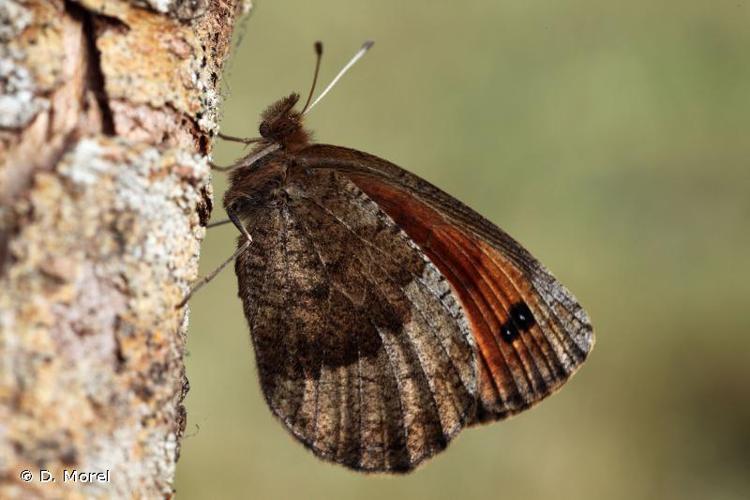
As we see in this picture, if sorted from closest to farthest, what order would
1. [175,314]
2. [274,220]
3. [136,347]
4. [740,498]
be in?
[136,347], [175,314], [274,220], [740,498]

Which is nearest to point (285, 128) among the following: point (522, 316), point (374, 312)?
point (374, 312)

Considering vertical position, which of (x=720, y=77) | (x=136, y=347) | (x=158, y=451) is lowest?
(x=158, y=451)

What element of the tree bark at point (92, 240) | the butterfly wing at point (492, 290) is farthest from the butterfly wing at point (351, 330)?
the tree bark at point (92, 240)

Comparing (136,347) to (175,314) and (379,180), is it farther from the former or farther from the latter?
(379,180)

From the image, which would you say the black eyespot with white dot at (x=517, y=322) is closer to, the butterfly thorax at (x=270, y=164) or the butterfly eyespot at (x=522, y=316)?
the butterfly eyespot at (x=522, y=316)

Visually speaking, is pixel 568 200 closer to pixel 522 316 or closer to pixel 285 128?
pixel 522 316

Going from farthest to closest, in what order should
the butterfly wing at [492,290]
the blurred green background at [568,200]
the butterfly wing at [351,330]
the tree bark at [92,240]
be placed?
the blurred green background at [568,200] → the butterfly wing at [492,290] → the butterfly wing at [351,330] → the tree bark at [92,240]

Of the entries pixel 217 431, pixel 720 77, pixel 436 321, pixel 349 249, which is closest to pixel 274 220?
pixel 349 249

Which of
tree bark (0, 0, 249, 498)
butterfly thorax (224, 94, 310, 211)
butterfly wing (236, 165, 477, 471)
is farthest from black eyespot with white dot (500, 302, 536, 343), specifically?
tree bark (0, 0, 249, 498)
